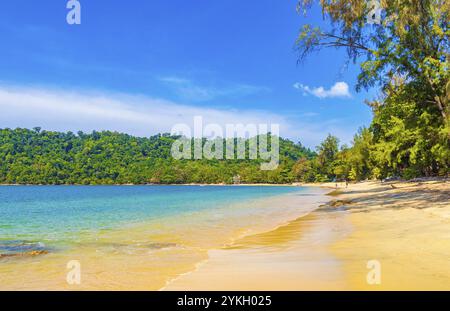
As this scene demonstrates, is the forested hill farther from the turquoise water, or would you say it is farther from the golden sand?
the golden sand

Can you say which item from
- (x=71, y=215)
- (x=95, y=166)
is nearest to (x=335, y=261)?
(x=71, y=215)

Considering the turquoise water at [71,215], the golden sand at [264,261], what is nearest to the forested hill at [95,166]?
the turquoise water at [71,215]

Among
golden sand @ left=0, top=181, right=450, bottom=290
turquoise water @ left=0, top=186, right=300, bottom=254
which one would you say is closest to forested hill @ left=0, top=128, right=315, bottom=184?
turquoise water @ left=0, top=186, right=300, bottom=254

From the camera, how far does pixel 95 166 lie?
180 m

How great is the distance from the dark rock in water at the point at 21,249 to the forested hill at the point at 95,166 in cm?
15073

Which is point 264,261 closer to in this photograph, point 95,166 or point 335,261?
point 335,261

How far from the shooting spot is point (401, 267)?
277 inches

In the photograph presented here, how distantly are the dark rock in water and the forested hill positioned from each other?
150727 millimetres

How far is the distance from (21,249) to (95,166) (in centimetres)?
17637

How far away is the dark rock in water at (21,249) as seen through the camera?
11.7 meters

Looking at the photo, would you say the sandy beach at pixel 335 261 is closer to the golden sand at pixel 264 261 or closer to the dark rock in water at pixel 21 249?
the golden sand at pixel 264 261

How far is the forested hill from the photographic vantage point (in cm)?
16925
